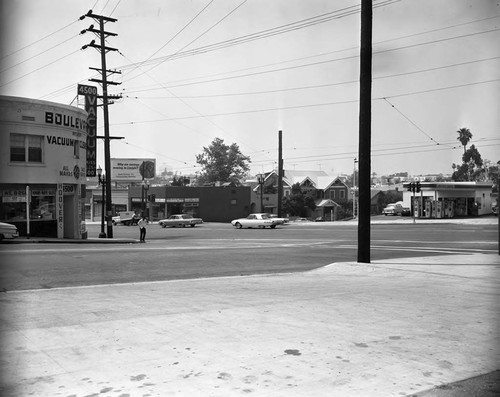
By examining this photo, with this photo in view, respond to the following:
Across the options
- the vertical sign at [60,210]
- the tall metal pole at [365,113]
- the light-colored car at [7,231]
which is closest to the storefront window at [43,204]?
the vertical sign at [60,210]

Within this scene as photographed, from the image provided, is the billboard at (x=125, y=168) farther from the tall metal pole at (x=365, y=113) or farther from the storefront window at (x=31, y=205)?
the tall metal pole at (x=365, y=113)

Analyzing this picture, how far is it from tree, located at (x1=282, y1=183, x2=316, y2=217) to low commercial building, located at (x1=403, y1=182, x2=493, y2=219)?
74.3 feet

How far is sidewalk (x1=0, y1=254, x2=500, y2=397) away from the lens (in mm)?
4840

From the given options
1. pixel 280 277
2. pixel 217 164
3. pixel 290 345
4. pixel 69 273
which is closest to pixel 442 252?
pixel 280 277

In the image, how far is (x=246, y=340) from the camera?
624 cm

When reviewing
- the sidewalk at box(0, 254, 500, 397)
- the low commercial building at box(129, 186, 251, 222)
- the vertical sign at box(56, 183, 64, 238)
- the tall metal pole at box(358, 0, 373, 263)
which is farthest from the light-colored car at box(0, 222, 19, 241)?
the low commercial building at box(129, 186, 251, 222)

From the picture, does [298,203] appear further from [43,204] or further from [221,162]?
[43,204]

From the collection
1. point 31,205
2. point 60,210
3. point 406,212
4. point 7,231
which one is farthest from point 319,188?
point 7,231

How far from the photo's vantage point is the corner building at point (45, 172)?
2461 cm

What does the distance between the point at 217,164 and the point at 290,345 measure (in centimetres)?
9582

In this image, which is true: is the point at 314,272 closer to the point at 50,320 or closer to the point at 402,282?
the point at 402,282

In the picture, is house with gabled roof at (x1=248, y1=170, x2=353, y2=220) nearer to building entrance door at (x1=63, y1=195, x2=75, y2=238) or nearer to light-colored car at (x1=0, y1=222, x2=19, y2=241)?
building entrance door at (x1=63, y1=195, x2=75, y2=238)

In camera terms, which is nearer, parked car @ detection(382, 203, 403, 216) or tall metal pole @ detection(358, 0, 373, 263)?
tall metal pole @ detection(358, 0, 373, 263)

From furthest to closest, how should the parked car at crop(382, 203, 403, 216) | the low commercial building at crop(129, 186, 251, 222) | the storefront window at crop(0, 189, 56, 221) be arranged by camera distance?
the low commercial building at crop(129, 186, 251, 222), the parked car at crop(382, 203, 403, 216), the storefront window at crop(0, 189, 56, 221)
